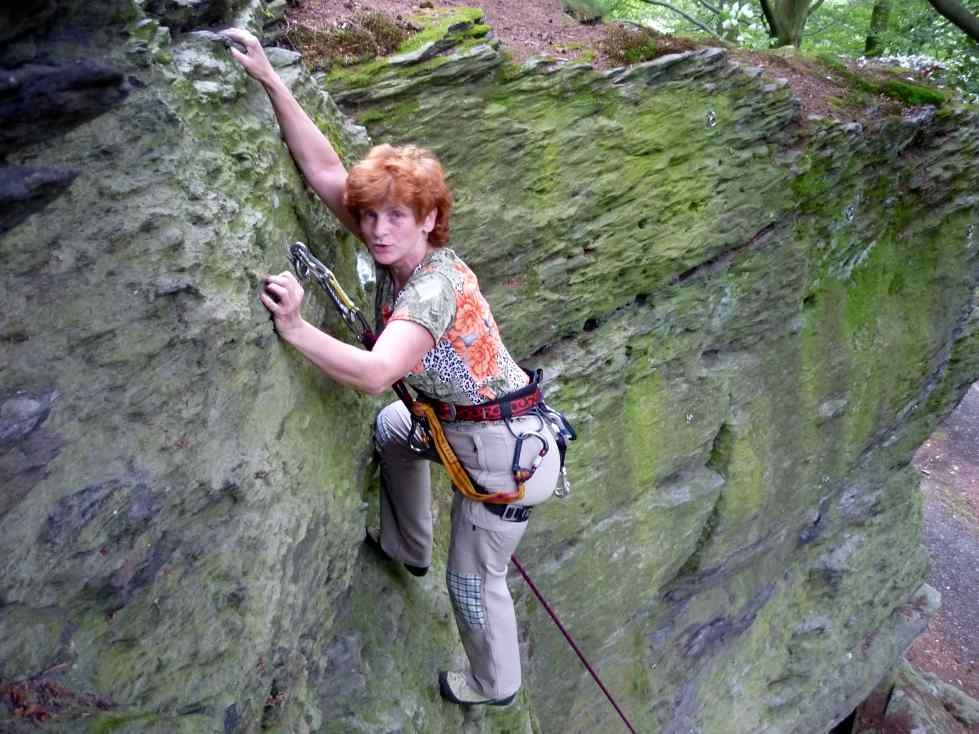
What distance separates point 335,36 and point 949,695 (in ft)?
56.3

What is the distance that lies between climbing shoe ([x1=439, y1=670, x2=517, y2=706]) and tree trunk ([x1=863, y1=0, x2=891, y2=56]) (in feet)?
46.7

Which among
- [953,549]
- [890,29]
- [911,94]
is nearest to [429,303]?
[911,94]

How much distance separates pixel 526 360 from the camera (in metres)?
7.34

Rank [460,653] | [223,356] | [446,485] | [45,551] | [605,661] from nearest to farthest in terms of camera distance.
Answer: [45,551]
[223,356]
[460,653]
[446,485]
[605,661]

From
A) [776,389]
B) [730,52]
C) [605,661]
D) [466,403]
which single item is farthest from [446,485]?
[730,52]

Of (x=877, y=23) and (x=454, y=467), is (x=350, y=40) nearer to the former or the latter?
(x=454, y=467)

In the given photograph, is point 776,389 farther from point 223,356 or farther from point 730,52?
point 223,356

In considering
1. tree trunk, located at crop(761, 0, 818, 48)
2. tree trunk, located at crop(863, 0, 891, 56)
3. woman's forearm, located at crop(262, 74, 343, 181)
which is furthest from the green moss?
woman's forearm, located at crop(262, 74, 343, 181)

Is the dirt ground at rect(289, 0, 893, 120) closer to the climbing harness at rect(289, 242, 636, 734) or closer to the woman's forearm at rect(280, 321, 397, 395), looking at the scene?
the climbing harness at rect(289, 242, 636, 734)

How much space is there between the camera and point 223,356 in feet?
10.6

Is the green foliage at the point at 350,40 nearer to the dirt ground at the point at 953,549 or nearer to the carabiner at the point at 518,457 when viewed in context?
the carabiner at the point at 518,457

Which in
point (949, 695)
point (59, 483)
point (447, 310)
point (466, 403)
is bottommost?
point (949, 695)

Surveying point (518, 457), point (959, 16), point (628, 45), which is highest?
point (959, 16)

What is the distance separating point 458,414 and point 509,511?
0.75 metres
